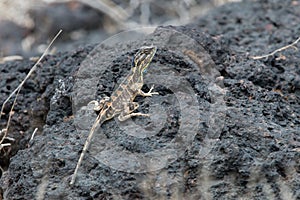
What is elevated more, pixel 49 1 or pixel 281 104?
pixel 49 1

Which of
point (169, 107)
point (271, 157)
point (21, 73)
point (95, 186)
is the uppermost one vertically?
point (21, 73)

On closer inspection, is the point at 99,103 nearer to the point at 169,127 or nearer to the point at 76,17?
the point at 169,127

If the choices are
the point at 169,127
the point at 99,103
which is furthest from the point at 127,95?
the point at 169,127

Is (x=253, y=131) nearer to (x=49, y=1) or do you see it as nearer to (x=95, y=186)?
(x=95, y=186)

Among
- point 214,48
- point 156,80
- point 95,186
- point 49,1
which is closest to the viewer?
point 95,186

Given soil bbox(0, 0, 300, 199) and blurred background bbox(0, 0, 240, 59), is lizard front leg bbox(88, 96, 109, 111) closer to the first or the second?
soil bbox(0, 0, 300, 199)

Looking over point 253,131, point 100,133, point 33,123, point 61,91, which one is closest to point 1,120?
point 33,123

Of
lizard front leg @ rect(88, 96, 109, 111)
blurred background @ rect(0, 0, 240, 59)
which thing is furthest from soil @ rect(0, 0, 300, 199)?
blurred background @ rect(0, 0, 240, 59)

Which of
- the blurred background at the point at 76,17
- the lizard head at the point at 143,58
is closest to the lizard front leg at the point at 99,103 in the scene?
the lizard head at the point at 143,58
